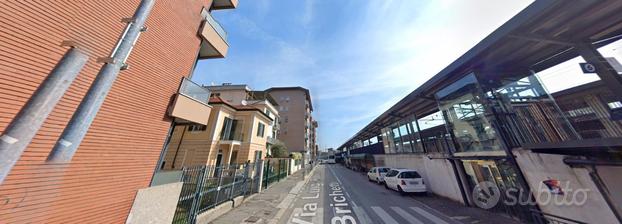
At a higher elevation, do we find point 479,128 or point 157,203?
point 479,128

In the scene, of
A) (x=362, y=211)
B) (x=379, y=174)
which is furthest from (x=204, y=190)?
(x=379, y=174)

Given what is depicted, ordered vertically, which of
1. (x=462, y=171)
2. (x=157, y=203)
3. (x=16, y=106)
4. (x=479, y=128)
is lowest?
(x=157, y=203)

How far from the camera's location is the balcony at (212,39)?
8595 mm

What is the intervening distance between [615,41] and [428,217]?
736 centimetres

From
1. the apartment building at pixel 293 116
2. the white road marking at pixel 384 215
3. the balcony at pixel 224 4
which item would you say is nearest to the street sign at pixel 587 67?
the white road marking at pixel 384 215

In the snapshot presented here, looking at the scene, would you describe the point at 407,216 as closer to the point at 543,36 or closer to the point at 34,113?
the point at 543,36

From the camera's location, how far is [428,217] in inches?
290

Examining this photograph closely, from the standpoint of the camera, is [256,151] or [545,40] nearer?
[545,40]

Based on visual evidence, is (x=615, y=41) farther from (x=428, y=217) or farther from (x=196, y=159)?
(x=196, y=159)

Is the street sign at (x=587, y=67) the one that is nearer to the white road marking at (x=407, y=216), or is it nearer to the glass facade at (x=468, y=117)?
the glass facade at (x=468, y=117)

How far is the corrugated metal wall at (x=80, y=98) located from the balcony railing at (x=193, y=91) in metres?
0.29

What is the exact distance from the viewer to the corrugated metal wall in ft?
11.4

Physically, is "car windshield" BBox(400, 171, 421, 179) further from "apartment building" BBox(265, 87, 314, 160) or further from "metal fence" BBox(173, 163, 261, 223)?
"apartment building" BBox(265, 87, 314, 160)

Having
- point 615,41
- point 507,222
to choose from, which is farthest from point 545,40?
point 507,222
